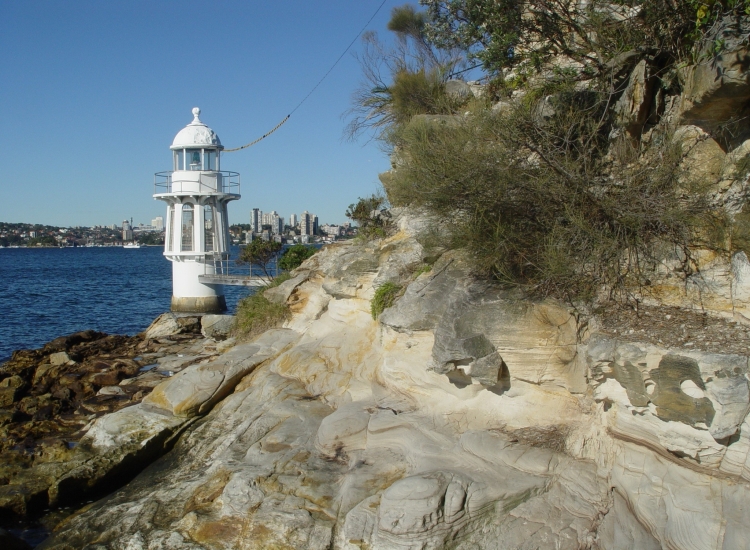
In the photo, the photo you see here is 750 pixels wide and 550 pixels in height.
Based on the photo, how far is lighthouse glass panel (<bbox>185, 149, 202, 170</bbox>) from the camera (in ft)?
94.0

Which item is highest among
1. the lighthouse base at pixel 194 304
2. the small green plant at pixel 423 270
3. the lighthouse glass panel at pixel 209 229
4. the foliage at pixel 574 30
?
the foliage at pixel 574 30

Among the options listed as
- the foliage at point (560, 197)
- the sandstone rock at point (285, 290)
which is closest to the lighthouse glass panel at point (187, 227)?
the sandstone rock at point (285, 290)

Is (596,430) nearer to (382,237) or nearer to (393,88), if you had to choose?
(382,237)

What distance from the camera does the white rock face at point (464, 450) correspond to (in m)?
6.78

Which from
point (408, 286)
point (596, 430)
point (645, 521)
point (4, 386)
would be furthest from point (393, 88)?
point (4, 386)

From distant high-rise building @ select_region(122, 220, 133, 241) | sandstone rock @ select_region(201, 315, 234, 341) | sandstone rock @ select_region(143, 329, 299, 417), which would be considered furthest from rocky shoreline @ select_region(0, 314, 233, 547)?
distant high-rise building @ select_region(122, 220, 133, 241)

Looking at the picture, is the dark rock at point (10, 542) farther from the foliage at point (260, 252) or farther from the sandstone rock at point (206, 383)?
the foliage at point (260, 252)

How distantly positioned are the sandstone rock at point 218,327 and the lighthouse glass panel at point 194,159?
824 centimetres

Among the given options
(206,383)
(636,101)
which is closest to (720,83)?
(636,101)

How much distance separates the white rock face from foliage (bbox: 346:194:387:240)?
10.1ft

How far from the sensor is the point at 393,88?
15.3m

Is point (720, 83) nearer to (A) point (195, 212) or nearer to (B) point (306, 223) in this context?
(A) point (195, 212)

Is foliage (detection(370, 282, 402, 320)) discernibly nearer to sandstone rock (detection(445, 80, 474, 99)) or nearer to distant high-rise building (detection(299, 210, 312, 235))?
sandstone rock (detection(445, 80, 474, 99))

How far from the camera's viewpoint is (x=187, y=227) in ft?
96.2
